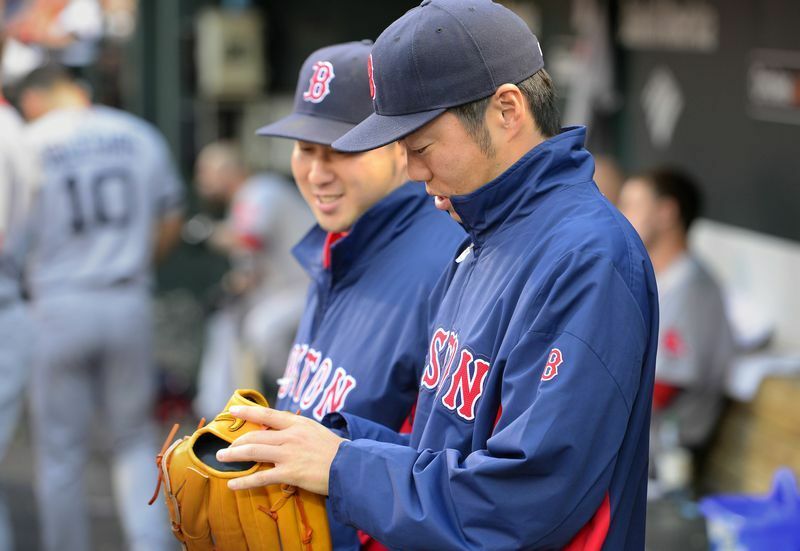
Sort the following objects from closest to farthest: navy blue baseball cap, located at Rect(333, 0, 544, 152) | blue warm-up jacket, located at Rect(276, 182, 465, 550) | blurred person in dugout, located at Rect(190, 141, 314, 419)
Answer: navy blue baseball cap, located at Rect(333, 0, 544, 152) → blue warm-up jacket, located at Rect(276, 182, 465, 550) → blurred person in dugout, located at Rect(190, 141, 314, 419)

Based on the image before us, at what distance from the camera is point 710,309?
182 inches

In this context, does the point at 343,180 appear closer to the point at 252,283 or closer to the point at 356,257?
the point at 356,257

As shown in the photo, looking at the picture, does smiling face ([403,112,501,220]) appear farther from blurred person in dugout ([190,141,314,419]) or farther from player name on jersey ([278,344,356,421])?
blurred person in dugout ([190,141,314,419])

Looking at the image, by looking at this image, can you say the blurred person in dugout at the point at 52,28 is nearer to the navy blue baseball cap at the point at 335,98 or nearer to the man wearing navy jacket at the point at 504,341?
the navy blue baseball cap at the point at 335,98

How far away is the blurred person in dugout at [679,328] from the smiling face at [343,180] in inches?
88.9

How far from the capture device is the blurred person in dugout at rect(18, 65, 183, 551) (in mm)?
4961

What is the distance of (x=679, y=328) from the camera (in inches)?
181

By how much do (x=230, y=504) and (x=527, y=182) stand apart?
73 centimetres

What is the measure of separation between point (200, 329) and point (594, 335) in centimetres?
697

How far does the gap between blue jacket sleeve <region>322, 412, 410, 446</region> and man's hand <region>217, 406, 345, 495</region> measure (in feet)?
0.62

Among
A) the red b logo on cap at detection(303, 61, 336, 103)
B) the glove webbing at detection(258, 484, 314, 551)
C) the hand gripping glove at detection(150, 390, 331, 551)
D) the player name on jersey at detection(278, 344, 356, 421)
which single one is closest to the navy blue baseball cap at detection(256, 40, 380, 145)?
the red b logo on cap at detection(303, 61, 336, 103)

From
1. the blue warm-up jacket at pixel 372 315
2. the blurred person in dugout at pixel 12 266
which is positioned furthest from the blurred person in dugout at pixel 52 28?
the blue warm-up jacket at pixel 372 315

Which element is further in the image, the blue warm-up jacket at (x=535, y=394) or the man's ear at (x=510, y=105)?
the man's ear at (x=510, y=105)

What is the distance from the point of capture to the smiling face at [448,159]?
1869 mm
